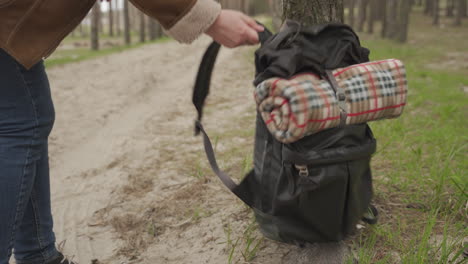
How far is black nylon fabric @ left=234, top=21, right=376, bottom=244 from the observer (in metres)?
1.63

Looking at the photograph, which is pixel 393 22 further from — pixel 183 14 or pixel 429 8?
pixel 183 14

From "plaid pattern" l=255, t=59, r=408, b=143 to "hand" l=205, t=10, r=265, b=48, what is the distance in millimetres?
177

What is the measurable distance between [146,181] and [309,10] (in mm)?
1651

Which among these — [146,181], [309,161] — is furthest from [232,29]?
[146,181]

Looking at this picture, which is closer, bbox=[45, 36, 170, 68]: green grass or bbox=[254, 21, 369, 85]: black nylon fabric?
bbox=[254, 21, 369, 85]: black nylon fabric

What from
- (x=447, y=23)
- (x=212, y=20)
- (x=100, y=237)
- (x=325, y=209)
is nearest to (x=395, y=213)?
(x=325, y=209)

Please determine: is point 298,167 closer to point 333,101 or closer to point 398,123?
point 333,101

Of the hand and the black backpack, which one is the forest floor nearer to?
the black backpack

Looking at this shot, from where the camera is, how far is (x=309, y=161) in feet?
5.29

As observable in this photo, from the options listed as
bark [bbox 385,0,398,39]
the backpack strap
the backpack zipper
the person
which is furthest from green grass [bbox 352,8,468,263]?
bark [bbox 385,0,398,39]

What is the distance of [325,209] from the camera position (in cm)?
172

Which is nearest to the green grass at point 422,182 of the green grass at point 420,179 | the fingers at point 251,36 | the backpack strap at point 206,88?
the green grass at point 420,179

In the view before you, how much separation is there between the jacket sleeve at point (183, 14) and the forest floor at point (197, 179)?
1013 mm

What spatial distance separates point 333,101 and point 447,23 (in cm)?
1699
